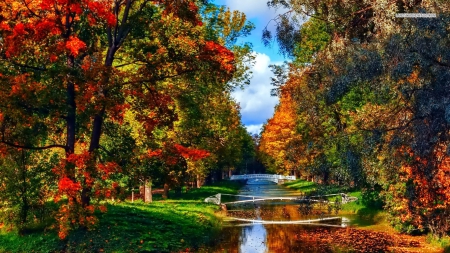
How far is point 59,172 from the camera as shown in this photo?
15.0 meters

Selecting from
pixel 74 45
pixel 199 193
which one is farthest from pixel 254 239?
pixel 199 193

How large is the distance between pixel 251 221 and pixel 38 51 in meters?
17.4

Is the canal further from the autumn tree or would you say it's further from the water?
the autumn tree

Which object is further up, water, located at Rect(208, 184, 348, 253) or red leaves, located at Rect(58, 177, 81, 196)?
red leaves, located at Rect(58, 177, 81, 196)

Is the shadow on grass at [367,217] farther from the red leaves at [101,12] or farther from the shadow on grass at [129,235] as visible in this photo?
the red leaves at [101,12]

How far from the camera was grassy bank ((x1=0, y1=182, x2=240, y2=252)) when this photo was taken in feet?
51.7

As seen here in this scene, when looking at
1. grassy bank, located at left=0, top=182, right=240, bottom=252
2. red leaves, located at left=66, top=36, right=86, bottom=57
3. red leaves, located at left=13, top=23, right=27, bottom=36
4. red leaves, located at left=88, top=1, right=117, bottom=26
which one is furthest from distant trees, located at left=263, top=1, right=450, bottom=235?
red leaves, located at left=13, top=23, right=27, bottom=36

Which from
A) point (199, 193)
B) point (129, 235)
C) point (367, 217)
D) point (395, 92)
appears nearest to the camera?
point (395, 92)

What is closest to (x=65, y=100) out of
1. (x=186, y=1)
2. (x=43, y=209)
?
(x=43, y=209)

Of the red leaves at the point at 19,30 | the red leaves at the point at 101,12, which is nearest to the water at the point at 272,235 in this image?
the red leaves at the point at 101,12

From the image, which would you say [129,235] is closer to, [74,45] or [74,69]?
[74,69]

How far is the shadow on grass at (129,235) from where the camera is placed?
620 inches

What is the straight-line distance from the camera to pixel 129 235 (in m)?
17.3

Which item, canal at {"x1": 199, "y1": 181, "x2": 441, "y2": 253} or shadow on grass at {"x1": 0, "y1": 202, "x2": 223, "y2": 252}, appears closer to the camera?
shadow on grass at {"x1": 0, "y1": 202, "x2": 223, "y2": 252}
